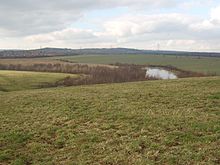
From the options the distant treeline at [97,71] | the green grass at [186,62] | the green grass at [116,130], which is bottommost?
the distant treeline at [97,71]

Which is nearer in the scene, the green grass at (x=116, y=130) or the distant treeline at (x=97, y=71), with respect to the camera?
the green grass at (x=116, y=130)

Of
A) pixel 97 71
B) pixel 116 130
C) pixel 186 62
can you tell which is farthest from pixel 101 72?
pixel 116 130

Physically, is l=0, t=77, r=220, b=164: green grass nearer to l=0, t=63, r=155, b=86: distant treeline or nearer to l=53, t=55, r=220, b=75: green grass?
l=0, t=63, r=155, b=86: distant treeline

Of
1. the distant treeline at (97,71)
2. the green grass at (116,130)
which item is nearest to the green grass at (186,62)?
the distant treeline at (97,71)

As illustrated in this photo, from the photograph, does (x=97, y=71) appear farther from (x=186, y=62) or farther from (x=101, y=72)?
(x=186, y=62)

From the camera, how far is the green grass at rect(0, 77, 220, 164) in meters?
10.7

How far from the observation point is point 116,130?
13367mm

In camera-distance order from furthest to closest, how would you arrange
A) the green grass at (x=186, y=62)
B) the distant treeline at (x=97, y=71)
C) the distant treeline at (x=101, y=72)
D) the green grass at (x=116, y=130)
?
the green grass at (x=186, y=62)
the distant treeline at (x=97, y=71)
the distant treeline at (x=101, y=72)
the green grass at (x=116, y=130)

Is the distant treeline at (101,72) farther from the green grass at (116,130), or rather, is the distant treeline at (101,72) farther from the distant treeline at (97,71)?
the green grass at (116,130)

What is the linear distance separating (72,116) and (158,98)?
5398 millimetres

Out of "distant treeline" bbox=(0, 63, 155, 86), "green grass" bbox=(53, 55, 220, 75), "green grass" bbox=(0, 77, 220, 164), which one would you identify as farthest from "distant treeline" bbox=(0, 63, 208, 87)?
"green grass" bbox=(0, 77, 220, 164)

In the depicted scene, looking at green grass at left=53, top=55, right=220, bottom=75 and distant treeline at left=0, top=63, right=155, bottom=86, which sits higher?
green grass at left=53, top=55, right=220, bottom=75

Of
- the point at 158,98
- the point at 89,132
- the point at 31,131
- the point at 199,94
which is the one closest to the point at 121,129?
the point at 89,132

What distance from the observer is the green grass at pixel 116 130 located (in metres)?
10.7
